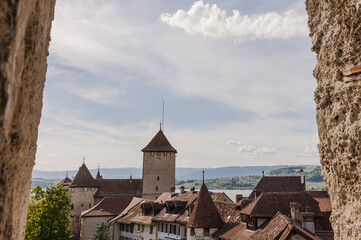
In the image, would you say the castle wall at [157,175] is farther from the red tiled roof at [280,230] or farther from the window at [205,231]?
the red tiled roof at [280,230]

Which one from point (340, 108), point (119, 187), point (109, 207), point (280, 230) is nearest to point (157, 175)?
point (119, 187)

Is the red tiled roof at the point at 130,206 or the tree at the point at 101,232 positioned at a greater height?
the red tiled roof at the point at 130,206

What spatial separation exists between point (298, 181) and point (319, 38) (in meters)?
35.5

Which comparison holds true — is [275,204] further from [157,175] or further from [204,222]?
[157,175]

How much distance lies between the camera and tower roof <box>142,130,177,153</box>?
52219 millimetres

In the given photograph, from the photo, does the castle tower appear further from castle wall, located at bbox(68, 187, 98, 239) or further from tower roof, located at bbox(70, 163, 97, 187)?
tower roof, located at bbox(70, 163, 97, 187)

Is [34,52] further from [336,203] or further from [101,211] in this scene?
[101,211]

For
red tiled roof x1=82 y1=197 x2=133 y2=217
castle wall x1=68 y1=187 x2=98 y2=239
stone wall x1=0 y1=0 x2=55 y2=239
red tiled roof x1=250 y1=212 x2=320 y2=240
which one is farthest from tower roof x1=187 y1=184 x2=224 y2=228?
castle wall x1=68 y1=187 x2=98 y2=239

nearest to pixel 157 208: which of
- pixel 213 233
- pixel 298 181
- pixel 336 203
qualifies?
pixel 213 233

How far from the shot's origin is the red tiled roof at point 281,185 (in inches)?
1406

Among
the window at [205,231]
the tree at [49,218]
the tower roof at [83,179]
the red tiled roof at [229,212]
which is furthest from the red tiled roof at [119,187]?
the window at [205,231]

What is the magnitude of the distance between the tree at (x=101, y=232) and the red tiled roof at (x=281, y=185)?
688 inches

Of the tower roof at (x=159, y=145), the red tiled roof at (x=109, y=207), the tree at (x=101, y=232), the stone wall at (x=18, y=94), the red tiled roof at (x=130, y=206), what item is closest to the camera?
the stone wall at (x=18, y=94)

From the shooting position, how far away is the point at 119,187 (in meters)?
54.2
